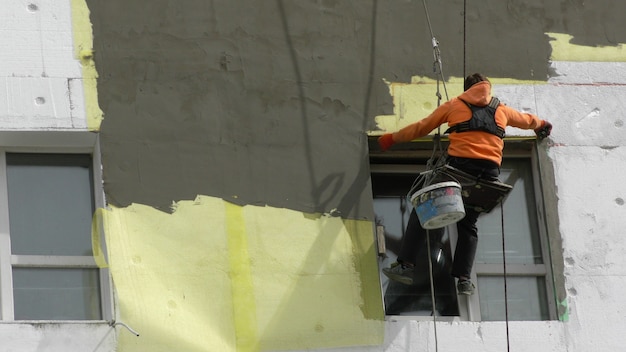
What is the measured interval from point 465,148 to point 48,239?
2762 mm

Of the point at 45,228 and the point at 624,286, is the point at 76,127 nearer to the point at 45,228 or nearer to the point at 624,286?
the point at 45,228

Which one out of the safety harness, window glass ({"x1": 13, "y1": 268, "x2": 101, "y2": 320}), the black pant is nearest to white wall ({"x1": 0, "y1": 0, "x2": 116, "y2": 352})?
window glass ({"x1": 13, "y1": 268, "x2": 101, "y2": 320})

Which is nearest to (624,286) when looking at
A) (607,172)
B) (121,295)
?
(607,172)

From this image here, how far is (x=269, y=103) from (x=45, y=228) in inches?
66.9

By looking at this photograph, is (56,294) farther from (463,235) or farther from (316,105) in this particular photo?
(463,235)

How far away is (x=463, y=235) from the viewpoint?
9.41 metres

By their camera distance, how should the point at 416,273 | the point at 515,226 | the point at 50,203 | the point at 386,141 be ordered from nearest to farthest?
the point at 50,203, the point at 386,141, the point at 416,273, the point at 515,226

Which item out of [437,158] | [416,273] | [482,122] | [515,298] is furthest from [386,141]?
[515,298]

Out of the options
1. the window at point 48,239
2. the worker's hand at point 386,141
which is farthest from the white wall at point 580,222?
the window at point 48,239

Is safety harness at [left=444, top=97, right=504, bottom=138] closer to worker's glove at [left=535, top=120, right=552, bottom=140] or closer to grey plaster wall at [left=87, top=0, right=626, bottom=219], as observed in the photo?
worker's glove at [left=535, top=120, right=552, bottom=140]

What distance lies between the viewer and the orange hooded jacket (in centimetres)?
930

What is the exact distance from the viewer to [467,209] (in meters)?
9.50

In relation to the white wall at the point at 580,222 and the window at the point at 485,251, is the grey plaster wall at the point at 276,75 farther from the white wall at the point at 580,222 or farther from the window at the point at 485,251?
the window at the point at 485,251

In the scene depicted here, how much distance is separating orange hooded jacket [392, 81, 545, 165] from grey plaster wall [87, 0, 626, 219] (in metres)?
0.39
